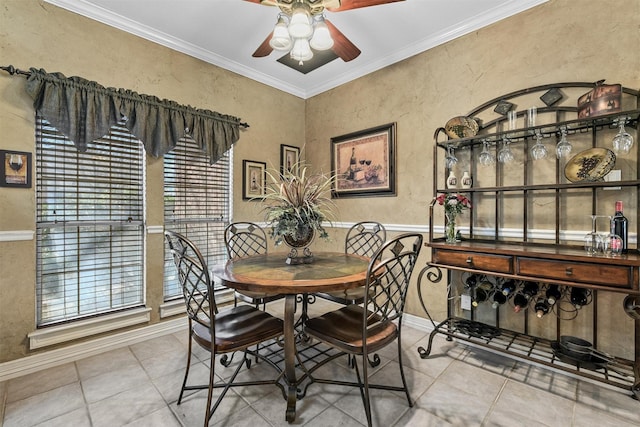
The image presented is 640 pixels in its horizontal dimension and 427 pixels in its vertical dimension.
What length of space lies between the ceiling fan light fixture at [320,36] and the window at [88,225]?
6.32 feet

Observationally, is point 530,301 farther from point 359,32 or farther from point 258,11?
point 258,11

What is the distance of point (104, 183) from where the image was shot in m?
2.54

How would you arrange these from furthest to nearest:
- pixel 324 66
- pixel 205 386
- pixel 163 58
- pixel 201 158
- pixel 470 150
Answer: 1. pixel 324 66
2. pixel 201 158
3. pixel 163 58
4. pixel 470 150
5. pixel 205 386

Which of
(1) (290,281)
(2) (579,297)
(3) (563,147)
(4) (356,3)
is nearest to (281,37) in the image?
(4) (356,3)

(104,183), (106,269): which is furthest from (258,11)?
(106,269)

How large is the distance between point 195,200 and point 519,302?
126 inches

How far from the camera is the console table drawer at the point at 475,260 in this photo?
2053 millimetres

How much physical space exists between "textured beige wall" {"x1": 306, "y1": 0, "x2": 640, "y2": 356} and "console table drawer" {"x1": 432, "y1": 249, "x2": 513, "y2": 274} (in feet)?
1.91

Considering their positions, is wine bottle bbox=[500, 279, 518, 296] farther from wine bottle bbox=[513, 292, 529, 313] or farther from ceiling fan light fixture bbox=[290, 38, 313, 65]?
ceiling fan light fixture bbox=[290, 38, 313, 65]

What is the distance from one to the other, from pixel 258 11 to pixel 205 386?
2.97 metres

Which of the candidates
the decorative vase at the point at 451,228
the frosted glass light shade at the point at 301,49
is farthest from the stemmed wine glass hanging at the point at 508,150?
the frosted glass light shade at the point at 301,49

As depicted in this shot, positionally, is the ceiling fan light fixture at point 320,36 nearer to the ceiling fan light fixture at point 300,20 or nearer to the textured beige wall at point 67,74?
the ceiling fan light fixture at point 300,20

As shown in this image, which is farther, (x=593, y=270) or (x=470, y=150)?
(x=470, y=150)

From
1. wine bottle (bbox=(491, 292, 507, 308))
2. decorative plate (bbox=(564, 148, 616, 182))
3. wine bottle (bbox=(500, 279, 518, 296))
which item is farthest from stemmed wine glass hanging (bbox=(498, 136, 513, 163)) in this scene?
wine bottle (bbox=(491, 292, 507, 308))
